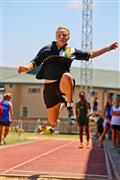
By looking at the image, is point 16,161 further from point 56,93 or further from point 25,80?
point 25,80

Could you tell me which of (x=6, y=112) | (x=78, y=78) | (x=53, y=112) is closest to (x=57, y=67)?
(x=53, y=112)

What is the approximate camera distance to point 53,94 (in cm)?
738

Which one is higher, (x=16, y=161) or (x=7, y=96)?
(x=7, y=96)

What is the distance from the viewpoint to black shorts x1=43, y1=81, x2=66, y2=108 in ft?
23.9

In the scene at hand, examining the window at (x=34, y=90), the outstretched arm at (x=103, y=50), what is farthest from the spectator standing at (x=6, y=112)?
the window at (x=34, y=90)

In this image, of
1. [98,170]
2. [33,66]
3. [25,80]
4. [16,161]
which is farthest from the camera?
[25,80]

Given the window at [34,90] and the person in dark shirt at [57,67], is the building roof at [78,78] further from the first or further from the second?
the person in dark shirt at [57,67]

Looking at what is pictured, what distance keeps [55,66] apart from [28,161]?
19.1 ft

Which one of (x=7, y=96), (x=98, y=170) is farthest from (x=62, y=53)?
(x=7, y=96)

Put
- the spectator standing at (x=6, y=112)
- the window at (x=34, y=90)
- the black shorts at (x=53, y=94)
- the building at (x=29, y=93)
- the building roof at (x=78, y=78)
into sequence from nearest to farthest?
the black shorts at (x=53, y=94), the spectator standing at (x=6, y=112), the building at (x=29, y=93), the window at (x=34, y=90), the building roof at (x=78, y=78)

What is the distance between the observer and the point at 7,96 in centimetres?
1719

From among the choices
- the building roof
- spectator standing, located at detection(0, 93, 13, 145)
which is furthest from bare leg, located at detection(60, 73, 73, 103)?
the building roof

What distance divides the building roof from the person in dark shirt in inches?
2157

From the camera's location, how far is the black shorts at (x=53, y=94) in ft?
23.9
